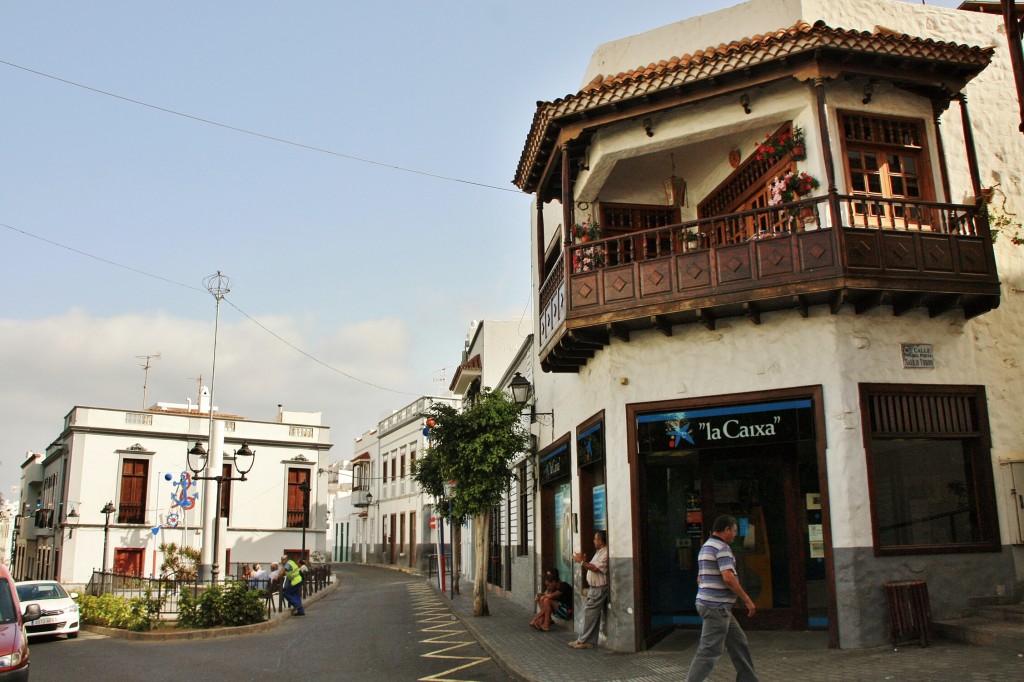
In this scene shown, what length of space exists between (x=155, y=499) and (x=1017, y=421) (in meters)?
35.5

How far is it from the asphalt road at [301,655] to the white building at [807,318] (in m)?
2.37

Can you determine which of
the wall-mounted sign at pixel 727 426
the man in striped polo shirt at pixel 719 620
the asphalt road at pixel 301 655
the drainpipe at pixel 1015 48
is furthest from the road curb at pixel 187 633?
the drainpipe at pixel 1015 48

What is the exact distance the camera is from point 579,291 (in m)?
11.6

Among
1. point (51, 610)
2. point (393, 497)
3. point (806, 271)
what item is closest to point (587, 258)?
point (806, 271)

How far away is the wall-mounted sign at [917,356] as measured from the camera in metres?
10.2

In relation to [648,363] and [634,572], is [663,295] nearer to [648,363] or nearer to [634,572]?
[648,363]

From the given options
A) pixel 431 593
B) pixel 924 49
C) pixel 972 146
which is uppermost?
pixel 924 49

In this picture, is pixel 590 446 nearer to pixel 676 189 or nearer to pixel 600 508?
pixel 600 508

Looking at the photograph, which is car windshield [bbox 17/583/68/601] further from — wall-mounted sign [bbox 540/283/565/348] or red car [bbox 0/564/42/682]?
wall-mounted sign [bbox 540/283/565/348]

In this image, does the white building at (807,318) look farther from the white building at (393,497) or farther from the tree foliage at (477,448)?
the white building at (393,497)

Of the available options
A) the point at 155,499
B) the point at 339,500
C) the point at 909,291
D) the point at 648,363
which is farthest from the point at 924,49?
the point at 339,500

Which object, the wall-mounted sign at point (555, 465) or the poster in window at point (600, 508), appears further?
the wall-mounted sign at point (555, 465)

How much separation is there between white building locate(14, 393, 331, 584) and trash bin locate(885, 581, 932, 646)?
29296mm

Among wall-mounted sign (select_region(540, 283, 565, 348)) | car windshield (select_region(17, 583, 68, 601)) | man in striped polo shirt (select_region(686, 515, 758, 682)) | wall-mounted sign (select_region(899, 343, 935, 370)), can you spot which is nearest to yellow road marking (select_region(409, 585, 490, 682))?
man in striped polo shirt (select_region(686, 515, 758, 682))
